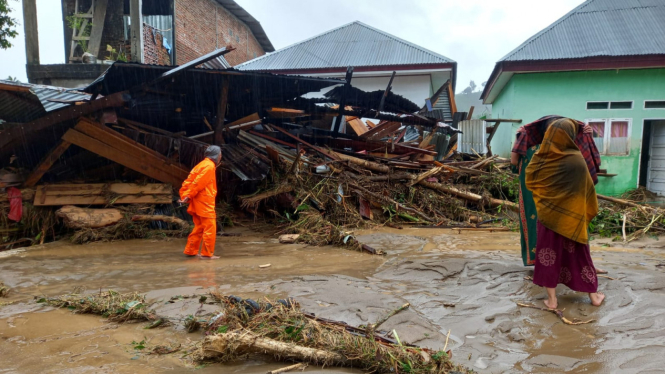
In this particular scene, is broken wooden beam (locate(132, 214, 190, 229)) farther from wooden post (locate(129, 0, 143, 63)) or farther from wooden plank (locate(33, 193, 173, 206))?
wooden post (locate(129, 0, 143, 63))

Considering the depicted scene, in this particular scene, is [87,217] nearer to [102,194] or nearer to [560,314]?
[102,194]

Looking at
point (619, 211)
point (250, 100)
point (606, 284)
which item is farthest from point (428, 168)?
point (606, 284)

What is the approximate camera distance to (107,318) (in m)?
3.28

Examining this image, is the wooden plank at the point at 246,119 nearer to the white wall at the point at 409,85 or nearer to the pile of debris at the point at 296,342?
the pile of debris at the point at 296,342

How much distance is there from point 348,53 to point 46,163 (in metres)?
12.2

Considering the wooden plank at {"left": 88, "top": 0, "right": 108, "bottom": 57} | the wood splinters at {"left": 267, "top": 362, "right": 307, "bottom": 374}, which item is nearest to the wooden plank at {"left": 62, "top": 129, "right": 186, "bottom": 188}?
the wood splinters at {"left": 267, "top": 362, "right": 307, "bottom": 374}

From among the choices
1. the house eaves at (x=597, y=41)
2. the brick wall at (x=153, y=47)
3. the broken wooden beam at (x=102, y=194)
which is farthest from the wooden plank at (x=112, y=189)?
the house eaves at (x=597, y=41)

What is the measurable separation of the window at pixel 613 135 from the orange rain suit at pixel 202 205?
11.0m

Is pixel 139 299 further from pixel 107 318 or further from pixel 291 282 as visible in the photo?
pixel 291 282

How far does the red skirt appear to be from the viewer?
11.2 feet

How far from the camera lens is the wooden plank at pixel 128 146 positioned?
7008mm

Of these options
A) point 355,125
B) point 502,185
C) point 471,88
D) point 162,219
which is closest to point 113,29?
point 355,125

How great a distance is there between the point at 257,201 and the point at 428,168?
4.22 metres

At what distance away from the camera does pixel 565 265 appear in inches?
138
